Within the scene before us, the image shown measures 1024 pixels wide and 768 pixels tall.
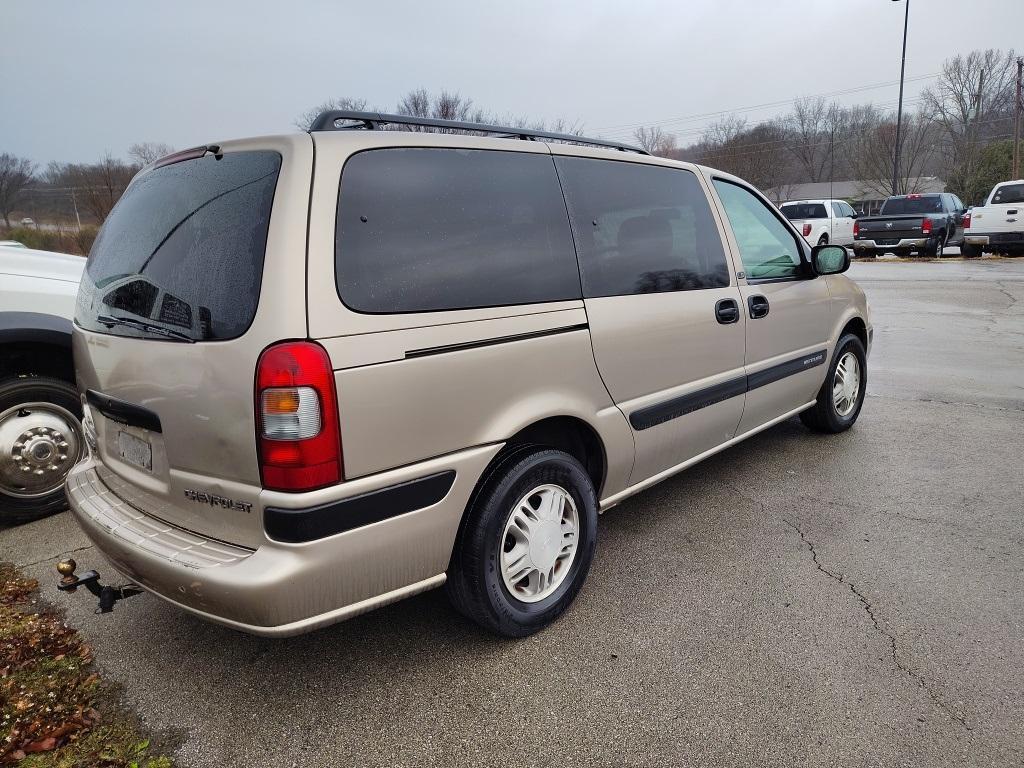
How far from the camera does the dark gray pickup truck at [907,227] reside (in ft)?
65.1

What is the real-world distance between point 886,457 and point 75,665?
4.52m

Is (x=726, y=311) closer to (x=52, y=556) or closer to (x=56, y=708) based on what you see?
(x=56, y=708)

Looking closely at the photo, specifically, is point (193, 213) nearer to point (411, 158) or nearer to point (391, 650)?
point (411, 158)

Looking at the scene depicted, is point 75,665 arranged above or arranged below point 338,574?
below

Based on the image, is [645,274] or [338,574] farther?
[645,274]

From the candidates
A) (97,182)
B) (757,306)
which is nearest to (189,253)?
(757,306)

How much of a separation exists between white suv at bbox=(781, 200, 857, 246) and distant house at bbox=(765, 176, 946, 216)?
116 feet

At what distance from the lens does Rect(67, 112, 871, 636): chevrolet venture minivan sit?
1.95m

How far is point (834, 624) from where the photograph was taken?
104 inches

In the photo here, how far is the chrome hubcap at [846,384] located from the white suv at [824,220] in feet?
57.8

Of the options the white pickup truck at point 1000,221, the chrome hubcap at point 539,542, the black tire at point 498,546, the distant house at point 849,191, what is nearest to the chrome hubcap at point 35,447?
the black tire at point 498,546

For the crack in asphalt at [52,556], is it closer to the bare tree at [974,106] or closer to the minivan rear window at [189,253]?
the minivan rear window at [189,253]

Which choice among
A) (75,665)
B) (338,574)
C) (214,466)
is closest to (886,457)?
(338,574)

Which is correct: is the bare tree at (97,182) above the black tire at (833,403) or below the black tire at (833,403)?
above
